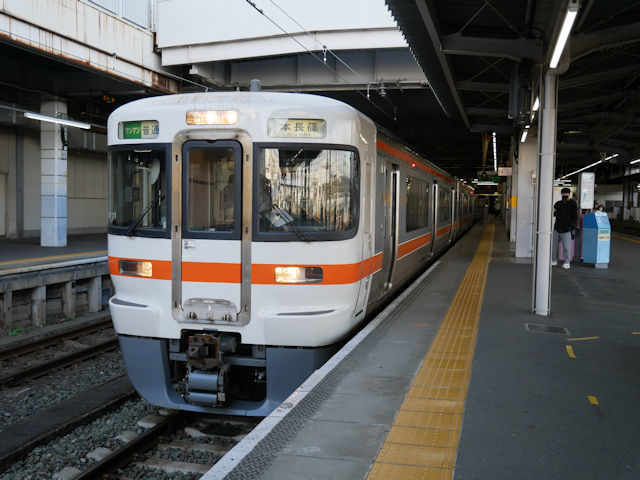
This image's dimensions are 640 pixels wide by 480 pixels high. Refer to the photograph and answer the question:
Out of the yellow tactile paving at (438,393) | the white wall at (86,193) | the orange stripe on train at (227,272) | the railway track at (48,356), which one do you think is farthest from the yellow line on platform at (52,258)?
the yellow tactile paving at (438,393)

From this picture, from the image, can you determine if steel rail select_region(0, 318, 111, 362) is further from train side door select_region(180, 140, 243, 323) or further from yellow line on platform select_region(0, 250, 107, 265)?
train side door select_region(180, 140, 243, 323)

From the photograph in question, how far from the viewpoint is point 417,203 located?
36.5 feet

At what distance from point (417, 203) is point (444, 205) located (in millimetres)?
5922

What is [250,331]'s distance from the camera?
17.7ft

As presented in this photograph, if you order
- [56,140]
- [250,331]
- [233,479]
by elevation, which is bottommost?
[233,479]

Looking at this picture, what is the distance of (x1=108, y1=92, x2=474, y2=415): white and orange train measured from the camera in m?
5.40

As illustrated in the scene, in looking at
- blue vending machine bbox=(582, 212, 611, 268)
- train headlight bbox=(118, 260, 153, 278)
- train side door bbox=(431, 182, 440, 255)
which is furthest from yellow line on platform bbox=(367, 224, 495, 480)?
blue vending machine bbox=(582, 212, 611, 268)

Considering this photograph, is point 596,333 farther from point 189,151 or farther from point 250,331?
point 189,151

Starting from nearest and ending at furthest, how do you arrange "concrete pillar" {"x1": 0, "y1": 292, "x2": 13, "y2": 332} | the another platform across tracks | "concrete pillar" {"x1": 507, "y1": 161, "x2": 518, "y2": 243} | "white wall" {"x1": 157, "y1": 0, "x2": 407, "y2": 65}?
"concrete pillar" {"x1": 0, "y1": 292, "x2": 13, "y2": 332}
the another platform across tracks
"white wall" {"x1": 157, "y1": 0, "x2": 407, "y2": 65}
"concrete pillar" {"x1": 507, "y1": 161, "x2": 518, "y2": 243}

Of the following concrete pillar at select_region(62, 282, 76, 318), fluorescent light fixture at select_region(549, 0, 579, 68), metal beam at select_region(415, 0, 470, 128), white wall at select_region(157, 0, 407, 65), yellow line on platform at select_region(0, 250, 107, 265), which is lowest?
concrete pillar at select_region(62, 282, 76, 318)

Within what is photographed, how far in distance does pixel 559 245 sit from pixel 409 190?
6.25 metres

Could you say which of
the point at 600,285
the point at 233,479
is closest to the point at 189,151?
the point at 233,479

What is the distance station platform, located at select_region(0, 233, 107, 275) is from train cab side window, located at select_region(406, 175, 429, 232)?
7.13m

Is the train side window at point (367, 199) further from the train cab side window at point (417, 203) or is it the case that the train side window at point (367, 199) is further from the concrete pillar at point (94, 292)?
the concrete pillar at point (94, 292)
